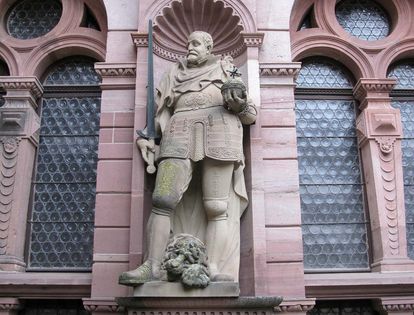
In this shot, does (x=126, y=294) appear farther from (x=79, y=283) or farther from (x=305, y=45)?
(x=305, y=45)

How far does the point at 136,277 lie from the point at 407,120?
5.12 meters

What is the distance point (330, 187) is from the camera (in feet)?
27.9

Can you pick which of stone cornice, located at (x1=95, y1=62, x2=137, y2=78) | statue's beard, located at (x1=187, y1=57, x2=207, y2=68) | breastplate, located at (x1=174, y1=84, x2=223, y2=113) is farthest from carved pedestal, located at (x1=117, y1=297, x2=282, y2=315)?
stone cornice, located at (x1=95, y1=62, x2=137, y2=78)

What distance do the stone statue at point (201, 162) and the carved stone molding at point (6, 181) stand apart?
87.2 inches

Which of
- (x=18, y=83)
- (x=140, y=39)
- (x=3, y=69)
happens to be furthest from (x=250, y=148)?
(x=3, y=69)

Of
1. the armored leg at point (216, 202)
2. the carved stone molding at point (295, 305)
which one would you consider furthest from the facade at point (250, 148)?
the armored leg at point (216, 202)

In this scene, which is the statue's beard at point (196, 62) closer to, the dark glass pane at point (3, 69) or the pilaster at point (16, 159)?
the pilaster at point (16, 159)

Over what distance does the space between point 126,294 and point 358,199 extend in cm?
366

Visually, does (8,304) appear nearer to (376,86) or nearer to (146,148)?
(146,148)

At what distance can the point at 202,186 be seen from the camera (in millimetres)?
6883

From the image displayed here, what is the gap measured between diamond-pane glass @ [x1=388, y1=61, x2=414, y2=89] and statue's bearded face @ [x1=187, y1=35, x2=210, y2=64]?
3415mm

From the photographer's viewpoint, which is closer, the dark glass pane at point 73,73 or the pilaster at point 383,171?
the pilaster at point 383,171

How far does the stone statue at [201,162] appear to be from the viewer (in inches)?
255

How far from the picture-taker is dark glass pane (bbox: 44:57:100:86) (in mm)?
8961
